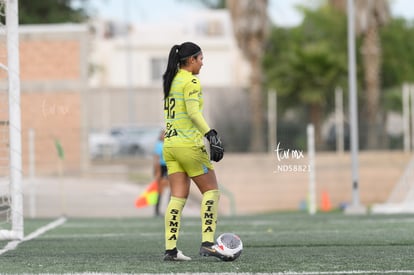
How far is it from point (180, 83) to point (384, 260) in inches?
92.0

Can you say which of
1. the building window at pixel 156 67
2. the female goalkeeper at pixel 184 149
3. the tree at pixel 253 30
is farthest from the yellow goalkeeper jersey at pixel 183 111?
the building window at pixel 156 67

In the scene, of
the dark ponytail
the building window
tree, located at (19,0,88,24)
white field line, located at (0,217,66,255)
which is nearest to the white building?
the building window

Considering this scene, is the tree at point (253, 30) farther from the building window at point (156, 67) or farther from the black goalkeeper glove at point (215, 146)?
the building window at point (156, 67)

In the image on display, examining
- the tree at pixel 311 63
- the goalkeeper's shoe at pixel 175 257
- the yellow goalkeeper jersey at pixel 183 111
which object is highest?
the tree at pixel 311 63

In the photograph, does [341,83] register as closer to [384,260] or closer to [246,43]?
[246,43]

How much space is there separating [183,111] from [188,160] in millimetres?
429

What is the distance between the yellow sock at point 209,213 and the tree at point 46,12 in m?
32.2

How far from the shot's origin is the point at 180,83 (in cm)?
980

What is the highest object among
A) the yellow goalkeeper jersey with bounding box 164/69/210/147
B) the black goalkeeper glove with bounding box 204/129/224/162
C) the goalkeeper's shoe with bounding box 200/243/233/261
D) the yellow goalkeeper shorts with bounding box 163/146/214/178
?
the yellow goalkeeper jersey with bounding box 164/69/210/147

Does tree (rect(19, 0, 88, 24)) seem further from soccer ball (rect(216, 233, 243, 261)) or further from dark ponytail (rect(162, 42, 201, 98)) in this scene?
soccer ball (rect(216, 233, 243, 261))

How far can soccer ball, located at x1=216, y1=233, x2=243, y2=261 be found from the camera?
31.7ft

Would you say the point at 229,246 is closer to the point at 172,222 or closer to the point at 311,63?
the point at 172,222

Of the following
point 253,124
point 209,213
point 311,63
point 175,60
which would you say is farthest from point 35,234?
point 311,63

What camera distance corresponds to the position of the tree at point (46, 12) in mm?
41844
